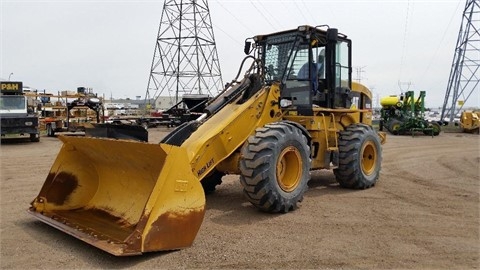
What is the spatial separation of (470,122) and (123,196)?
24.3 m

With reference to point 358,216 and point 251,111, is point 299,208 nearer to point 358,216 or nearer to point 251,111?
point 358,216

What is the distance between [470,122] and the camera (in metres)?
24.8

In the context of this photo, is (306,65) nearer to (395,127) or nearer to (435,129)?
(395,127)

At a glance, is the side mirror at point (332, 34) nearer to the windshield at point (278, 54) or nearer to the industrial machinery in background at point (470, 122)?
the windshield at point (278, 54)

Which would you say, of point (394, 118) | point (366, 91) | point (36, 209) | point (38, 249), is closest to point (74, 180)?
point (36, 209)

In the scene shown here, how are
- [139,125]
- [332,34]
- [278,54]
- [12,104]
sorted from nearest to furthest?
[139,125], [332,34], [278,54], [12,104]

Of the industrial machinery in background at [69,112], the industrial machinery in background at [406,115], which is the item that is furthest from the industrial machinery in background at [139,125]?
the industrial machinery in background at [406,115]

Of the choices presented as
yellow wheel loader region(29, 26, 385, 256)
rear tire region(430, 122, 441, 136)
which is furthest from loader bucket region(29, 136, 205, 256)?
rear tire region(430, 122, 441, 136)

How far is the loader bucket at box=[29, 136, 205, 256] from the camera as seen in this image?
4309 millimetres

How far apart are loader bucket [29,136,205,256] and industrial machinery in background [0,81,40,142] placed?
13518mm

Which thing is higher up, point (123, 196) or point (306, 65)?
point (306, 65)

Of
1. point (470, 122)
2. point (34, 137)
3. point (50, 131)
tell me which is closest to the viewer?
point (34, 137)

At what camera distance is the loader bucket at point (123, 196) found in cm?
431

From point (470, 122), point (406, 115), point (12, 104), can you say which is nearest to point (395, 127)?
point (406, 115)
